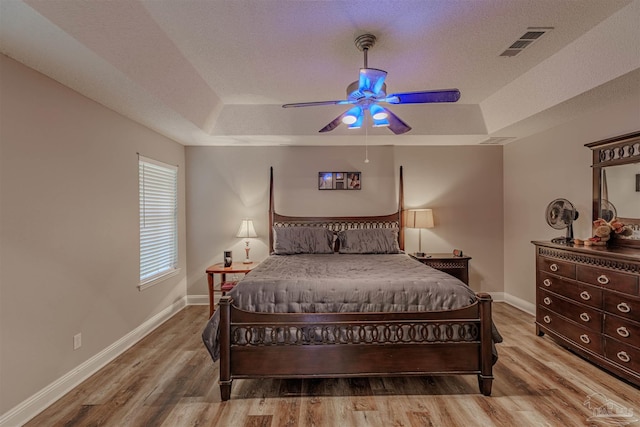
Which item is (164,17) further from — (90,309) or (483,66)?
(483,66)

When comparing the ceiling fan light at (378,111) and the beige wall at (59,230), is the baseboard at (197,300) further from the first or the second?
the ceiling fan light at (378,111)

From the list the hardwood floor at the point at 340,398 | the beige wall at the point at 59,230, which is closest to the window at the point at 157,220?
the beige wall at the point at 59,230

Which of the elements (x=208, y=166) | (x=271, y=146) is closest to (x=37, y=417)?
(x=208, y=166)

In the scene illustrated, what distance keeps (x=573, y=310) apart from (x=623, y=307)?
51cm

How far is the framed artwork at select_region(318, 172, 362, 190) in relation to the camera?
4.80m

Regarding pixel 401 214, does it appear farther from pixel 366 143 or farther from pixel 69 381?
pixel 69 381

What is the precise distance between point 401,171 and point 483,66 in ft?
6.49

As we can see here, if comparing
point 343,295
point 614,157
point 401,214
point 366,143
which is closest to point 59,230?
point 343,295

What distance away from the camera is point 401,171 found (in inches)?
189

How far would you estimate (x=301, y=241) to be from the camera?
418 cm

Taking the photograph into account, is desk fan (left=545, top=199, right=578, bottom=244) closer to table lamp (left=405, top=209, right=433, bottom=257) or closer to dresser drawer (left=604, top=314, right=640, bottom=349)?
dresser drawer (left=604, top=314, right=640, bottom=349)

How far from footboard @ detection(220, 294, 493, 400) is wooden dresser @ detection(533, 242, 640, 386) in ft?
3.81

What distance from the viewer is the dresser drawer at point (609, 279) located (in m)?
2.40

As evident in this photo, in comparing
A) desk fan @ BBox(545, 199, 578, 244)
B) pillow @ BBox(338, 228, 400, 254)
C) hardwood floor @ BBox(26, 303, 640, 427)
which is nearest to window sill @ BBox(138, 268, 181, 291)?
hardwood floor @ BBox(26, 303, 640, 427)
